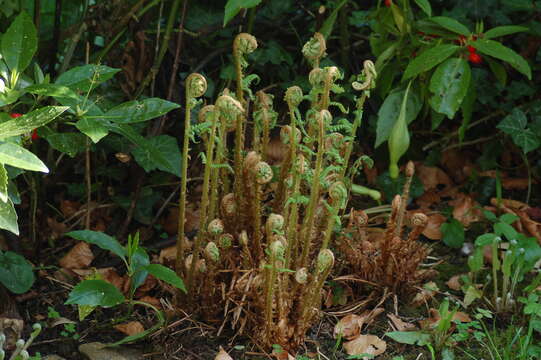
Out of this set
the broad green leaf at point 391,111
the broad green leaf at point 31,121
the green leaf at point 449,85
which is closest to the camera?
the broad green leaf at point 31,121

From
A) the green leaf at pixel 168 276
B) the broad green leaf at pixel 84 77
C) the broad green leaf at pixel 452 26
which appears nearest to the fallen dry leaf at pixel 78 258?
the green leaf at pixel 168 276

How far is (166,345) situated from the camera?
1935 mm

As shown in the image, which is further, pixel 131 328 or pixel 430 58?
pixel 430 58

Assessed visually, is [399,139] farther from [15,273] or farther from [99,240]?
[15,273]

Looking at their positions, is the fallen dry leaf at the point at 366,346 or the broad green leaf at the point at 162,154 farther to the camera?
the broad green leaf at the point at 162,154

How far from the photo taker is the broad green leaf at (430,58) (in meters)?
2.16

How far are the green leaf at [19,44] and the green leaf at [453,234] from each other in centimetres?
141

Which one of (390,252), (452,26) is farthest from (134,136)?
(452,26)

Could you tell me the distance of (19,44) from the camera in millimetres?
1766

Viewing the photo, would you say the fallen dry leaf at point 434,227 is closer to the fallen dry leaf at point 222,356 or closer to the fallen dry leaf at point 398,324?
the fallen dry leaf at point 398,324

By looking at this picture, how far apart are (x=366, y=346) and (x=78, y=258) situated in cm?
93

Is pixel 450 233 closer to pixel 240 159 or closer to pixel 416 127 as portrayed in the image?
pixel 416 127

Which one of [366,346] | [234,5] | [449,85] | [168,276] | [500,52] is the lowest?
[366,346]

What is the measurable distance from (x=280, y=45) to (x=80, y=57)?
0.72 metres
